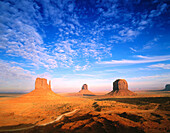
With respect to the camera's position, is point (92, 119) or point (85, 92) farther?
point (85, 92)

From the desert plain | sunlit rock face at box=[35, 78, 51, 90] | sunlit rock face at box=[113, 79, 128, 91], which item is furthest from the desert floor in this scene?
sunlit rock face at box=[113, 79, 128, 91]

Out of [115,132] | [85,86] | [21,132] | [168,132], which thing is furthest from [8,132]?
[85,86]

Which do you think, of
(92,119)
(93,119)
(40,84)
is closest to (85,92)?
(40,84)

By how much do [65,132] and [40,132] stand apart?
2.97m

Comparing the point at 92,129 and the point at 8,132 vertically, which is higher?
the point at 92,129

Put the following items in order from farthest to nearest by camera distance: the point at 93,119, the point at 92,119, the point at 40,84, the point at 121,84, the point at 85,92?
1. the point at 85,92
2. the point at 121,84
3. the point at 40,84
4. the point at 92,119
5. the point at 93,119

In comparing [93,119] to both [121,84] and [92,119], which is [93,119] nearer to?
[92,119]

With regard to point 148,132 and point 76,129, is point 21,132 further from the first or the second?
point 148,132

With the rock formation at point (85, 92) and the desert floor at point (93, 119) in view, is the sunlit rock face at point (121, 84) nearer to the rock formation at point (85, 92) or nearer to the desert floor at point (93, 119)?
the rock formation at point (85, 92)

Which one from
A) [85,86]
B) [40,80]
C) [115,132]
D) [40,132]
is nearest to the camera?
[115,132]

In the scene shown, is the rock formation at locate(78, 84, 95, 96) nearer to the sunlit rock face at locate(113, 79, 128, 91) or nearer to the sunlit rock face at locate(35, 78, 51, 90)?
the sunlit rock face at locate(113, 79, 128, 91)

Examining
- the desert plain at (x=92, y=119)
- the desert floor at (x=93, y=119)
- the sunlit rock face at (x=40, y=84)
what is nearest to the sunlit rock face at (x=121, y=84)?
the desert plain at (x=92, y=119)

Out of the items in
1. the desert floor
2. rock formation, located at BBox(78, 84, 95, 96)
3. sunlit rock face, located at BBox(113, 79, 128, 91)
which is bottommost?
rock formation, located at BBox(78, 84, 95, 96)

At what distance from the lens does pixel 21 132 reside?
32.1ft
